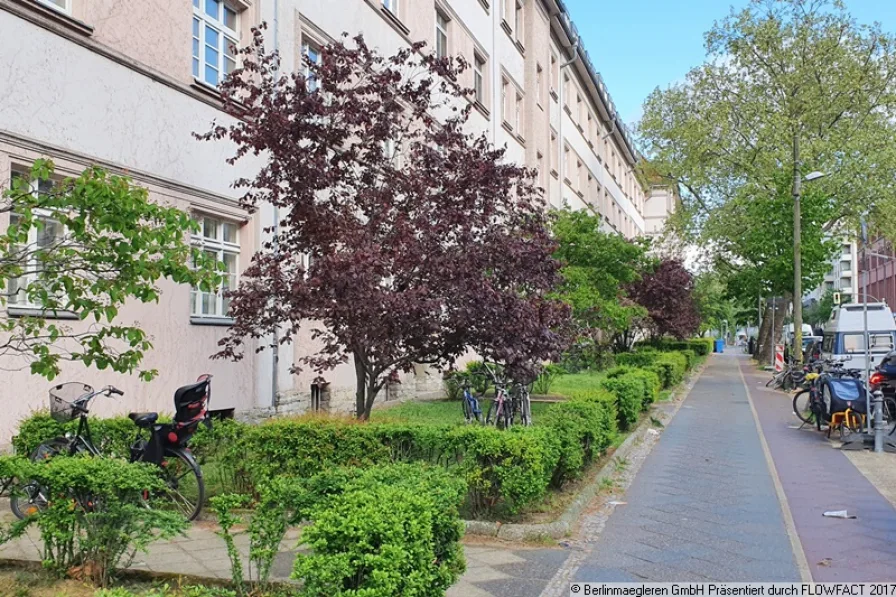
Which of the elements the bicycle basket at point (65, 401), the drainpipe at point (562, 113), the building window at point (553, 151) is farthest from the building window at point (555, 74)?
the bicycle basket at point (65, 401)

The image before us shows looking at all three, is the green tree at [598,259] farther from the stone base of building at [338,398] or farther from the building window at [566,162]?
the building window at [566,162]

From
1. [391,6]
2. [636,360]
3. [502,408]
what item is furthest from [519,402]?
[636,360]

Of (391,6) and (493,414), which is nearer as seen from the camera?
(493,414)

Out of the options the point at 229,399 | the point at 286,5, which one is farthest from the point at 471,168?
the point at 286,5

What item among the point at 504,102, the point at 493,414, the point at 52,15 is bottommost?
the point at 493,414

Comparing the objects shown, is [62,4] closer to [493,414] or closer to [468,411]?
[493,414]

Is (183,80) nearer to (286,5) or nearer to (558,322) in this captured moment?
(286,5)

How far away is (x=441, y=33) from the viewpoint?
74.7ft

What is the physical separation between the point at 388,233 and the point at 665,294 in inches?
1252

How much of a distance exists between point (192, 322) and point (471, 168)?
16.0 feet

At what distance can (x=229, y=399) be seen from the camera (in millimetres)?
12516

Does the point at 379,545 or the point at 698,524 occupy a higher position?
the point at 379,545

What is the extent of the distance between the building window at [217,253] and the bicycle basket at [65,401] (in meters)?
4.45

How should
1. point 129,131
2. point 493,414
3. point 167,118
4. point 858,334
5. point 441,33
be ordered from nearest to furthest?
point 129,131 → point 167,118 → point 493,414 → point 441,33 → point 858,334
